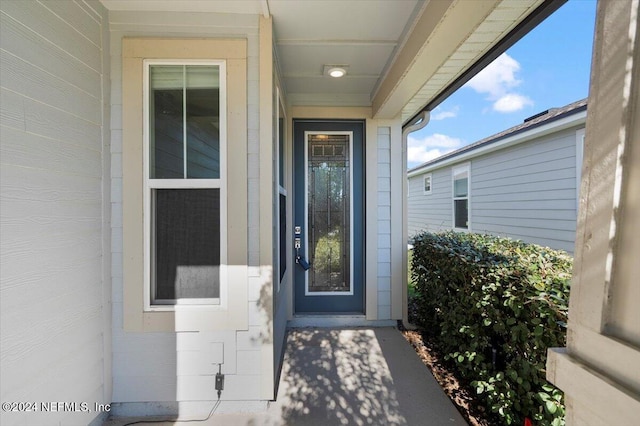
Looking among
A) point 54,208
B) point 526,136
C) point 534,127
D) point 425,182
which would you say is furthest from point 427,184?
point 54,208

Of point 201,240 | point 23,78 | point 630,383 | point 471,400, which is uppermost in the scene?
point 23,78

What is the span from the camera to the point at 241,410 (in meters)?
Answer: 2.02

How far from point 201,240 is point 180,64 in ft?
4.20

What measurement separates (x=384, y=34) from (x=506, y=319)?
227 cm

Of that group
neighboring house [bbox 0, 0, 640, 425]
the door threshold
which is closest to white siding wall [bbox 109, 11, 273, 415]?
neighboring house [bbox 0, 0, 640, 425]

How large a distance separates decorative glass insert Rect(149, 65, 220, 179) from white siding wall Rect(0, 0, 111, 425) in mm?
321

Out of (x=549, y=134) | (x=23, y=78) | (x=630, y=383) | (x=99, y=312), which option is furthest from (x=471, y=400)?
(x=549, y=134)

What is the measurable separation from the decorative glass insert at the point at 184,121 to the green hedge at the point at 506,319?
82.1 inches

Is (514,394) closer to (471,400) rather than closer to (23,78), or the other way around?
(471,400)

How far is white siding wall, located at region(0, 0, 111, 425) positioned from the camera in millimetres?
1363

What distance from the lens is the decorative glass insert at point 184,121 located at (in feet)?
6.70

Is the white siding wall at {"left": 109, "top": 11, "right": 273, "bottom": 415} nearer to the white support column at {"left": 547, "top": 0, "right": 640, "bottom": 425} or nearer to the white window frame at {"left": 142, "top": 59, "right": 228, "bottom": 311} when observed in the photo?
the white window frame at {"left": 142, "top": 59, "right": 228, "bottom": 311}

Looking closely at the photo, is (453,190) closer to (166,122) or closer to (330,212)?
(330,212)

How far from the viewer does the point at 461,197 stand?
721 cm
